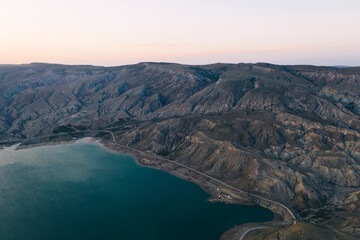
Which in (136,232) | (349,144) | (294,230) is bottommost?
(136,232)

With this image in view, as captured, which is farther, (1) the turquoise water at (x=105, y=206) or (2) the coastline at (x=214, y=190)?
(2) the coastline at (x=214, y=190)

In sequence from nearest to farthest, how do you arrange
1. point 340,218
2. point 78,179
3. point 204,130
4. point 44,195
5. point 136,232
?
point 136,232
point 340,218
point 44,195
point 78,179
point 204,130

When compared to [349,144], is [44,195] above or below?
below

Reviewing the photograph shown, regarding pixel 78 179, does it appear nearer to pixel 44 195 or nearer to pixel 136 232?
pixel 44 195

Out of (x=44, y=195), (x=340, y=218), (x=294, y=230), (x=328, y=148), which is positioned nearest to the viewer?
(x=294, y=230)

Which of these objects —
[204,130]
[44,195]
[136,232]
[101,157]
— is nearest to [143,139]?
[101,157]

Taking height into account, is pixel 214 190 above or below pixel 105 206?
above

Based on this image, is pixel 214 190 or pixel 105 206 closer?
pixel 105 206

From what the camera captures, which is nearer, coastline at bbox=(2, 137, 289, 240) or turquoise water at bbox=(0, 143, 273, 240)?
turquoise water at bbox=(0, 143, 273, 240)
